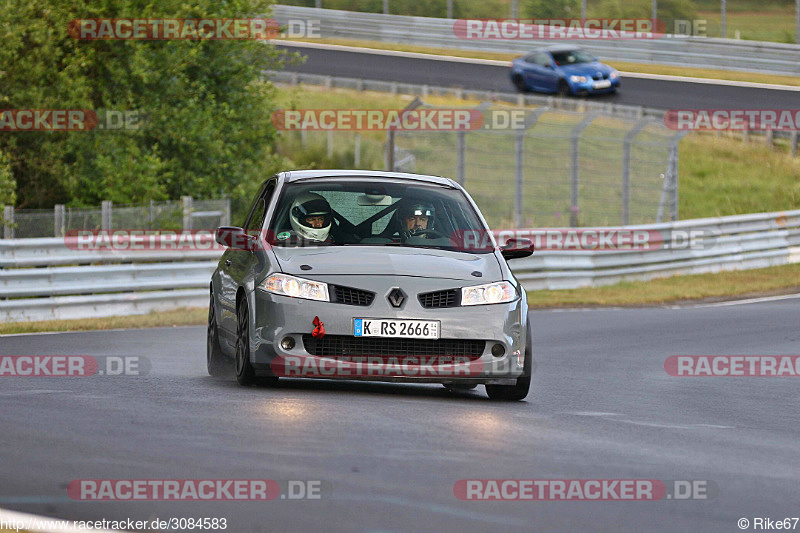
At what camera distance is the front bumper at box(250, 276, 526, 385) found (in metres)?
9.24

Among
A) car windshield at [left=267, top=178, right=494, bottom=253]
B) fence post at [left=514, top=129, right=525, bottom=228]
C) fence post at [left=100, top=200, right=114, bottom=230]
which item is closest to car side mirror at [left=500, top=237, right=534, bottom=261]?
car windshield at [left=267, top=178, right=494, bottom=253]

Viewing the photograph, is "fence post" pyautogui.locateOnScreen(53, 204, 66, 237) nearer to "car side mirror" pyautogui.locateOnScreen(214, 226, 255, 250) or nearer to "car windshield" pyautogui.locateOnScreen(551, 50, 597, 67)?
"car side mirror" pyautogui.locateOnScreen(214, 226, 255, 250)

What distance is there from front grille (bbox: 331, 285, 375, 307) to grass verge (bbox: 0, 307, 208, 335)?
807cm

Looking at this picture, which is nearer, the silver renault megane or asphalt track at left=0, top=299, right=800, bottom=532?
asphalt track at left=0, top=299, right=800, bottom=532

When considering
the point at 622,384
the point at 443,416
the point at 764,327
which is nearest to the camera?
the point at 443,416

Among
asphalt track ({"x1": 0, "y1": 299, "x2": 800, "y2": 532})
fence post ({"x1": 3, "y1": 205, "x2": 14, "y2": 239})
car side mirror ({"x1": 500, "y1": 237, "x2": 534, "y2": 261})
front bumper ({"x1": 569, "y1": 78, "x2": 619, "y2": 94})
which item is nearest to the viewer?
asphalt track ({"x1": 0, "y1": 299, "x2": 800, "y2": 532})

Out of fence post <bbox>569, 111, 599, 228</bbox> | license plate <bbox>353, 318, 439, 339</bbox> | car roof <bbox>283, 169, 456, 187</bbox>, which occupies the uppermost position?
car roof <bbox>283, 169, 456, 187</bbox>

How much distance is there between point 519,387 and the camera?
9.88 m

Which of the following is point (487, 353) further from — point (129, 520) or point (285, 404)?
point (129, 520)

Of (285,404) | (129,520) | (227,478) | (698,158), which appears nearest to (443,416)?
(285,404)

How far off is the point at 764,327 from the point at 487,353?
9.50 metres

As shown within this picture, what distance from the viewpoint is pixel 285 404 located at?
8758 millimetres

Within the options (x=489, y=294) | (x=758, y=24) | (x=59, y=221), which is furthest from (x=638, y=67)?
(x=489, y=294)

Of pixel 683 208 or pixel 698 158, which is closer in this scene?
pixel 683 208
